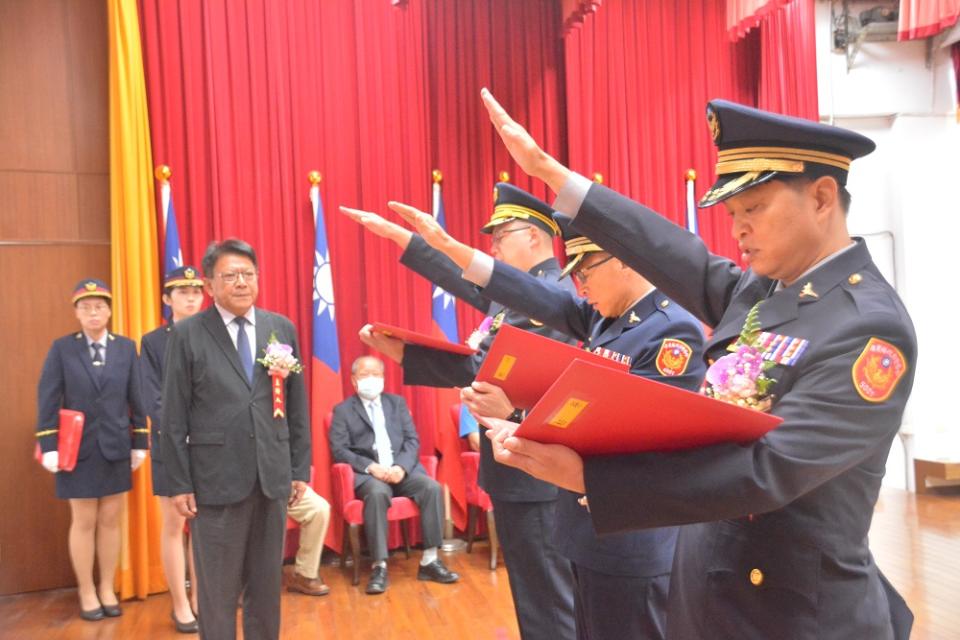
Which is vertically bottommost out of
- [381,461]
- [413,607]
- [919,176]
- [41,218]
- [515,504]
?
[413,607]

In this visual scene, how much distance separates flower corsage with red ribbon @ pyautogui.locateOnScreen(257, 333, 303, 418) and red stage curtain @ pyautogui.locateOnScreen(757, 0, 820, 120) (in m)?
4.33

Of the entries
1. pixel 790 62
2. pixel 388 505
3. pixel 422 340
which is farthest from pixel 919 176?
pixel 422 340

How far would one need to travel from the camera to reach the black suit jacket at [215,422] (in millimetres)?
2682

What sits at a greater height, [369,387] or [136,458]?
[369,387]

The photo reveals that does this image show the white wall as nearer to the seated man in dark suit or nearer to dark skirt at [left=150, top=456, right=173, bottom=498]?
the seated man in dark suit

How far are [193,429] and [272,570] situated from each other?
22.3 inches

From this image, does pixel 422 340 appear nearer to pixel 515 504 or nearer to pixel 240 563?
pixel 515 504

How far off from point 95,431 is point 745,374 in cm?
369

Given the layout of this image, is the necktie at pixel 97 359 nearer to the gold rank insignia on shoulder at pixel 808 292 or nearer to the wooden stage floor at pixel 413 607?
the wooden stage floor at pixel 413 607

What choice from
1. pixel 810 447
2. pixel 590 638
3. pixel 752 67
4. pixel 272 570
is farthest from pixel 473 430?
pixel 810 447

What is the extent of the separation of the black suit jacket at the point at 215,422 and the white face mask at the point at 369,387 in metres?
1.87

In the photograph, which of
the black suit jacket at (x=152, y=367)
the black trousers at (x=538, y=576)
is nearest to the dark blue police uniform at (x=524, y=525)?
the black trousers at (x=538, y=576)

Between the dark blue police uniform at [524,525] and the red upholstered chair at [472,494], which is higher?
the dark blue police uniform at [524,525]

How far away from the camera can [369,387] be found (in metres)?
4.72
